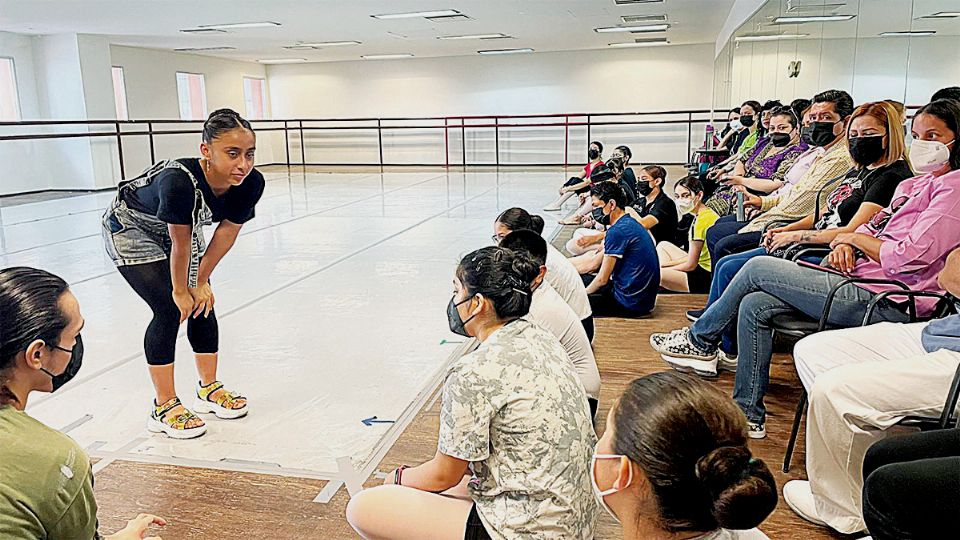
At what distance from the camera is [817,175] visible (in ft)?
12.3

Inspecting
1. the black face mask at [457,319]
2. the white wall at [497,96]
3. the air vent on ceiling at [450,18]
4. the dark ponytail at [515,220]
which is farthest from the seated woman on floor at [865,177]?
the white wall at [497,96]

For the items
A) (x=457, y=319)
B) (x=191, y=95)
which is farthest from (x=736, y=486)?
(x=191, y=95)

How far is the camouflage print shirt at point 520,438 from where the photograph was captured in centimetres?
155

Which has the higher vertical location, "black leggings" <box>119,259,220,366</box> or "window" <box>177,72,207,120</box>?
"window" <box>177,72,207,120</box>

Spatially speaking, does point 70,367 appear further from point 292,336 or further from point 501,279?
point 292,336

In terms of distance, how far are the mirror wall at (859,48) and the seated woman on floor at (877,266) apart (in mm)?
935

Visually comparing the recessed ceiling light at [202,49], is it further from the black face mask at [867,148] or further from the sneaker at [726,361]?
the black face mask at [867,148]

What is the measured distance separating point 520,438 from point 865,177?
223 cm

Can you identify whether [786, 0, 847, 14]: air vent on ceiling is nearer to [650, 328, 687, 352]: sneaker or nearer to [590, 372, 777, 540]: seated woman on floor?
[650, 328, 687, 352]: sneaker

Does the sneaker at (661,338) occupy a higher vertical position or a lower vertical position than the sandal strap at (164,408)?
higher

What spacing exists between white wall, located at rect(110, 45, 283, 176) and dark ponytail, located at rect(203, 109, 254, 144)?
12527 mm

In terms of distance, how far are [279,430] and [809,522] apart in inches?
74.5

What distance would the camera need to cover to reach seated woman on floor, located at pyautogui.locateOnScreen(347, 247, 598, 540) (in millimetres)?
1557

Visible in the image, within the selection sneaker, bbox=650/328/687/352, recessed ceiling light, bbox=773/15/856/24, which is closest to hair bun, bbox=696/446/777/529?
sneaker, bbox=650/328/687/352
